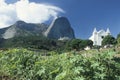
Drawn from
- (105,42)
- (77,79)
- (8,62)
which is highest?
(105,42)

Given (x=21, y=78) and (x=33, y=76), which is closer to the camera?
(x=33, y=76)

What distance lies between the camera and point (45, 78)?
8.24m

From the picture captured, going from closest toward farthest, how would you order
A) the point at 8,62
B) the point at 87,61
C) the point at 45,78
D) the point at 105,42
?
the point at 87,61, the point at 45,78, the point at 8,62, the point at 105,42

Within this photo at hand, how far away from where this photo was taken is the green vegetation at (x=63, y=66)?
662 cm

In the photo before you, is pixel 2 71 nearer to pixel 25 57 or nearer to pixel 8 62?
pixel 8 62

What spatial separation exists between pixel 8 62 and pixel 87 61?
4328 millimetres

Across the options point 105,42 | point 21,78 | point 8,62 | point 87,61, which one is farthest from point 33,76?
point 105,42

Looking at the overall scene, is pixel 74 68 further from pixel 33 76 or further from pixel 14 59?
pixel 14 59

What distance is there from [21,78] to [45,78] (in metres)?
1.71

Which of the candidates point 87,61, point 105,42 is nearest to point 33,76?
point 87,61

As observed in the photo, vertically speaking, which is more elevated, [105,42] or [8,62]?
[105,42]

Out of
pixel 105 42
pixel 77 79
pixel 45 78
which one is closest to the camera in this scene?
pixel 77 79

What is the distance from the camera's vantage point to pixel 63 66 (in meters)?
7.11

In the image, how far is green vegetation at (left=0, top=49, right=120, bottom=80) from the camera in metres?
6.62
